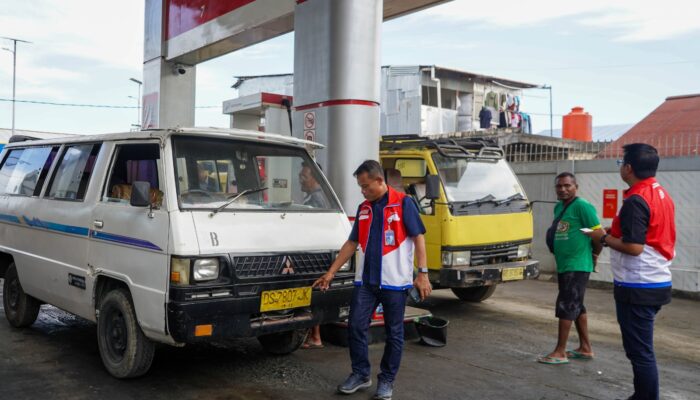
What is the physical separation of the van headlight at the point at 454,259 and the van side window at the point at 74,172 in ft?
13.2

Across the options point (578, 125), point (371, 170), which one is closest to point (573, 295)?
point (371, 170)

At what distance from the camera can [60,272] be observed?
551 cm

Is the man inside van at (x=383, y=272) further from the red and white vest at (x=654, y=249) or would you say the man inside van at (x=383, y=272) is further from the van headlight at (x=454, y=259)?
the van headlight at (x=454, y=259)

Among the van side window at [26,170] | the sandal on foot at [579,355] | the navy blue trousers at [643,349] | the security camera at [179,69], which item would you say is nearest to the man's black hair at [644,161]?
the navy blue trousers at [643,349]

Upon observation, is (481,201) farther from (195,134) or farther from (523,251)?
(195,134)

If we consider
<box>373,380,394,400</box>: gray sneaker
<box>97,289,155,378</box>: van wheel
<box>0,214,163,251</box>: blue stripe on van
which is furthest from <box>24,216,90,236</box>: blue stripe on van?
<box>373,380,394,400</box>: gray sneaker

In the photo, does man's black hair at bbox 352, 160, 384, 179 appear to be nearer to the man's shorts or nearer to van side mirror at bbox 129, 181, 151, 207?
van side mirror at bbox 129, 181, 151, 207

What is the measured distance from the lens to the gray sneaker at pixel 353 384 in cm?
462

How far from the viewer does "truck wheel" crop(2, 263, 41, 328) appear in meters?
6.41

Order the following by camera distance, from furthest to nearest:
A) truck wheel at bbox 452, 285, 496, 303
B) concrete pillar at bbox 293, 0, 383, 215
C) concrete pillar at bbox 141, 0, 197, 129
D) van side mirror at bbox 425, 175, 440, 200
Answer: concrete pillar at bbox 141, 0, 197, 129, truck wheel at bbox 452, 285, 496, 303, van side mirror at bbox 425, 175, 440, 200, concrete pillar at bbox 293, 0, 383, 215

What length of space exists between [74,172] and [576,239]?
4646 mm

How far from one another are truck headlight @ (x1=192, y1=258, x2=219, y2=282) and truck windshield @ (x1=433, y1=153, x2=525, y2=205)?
13.0ft

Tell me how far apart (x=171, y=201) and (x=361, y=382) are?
196cm

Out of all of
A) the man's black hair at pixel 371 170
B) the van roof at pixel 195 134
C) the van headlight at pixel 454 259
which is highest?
the van roof at pixel 195 134
